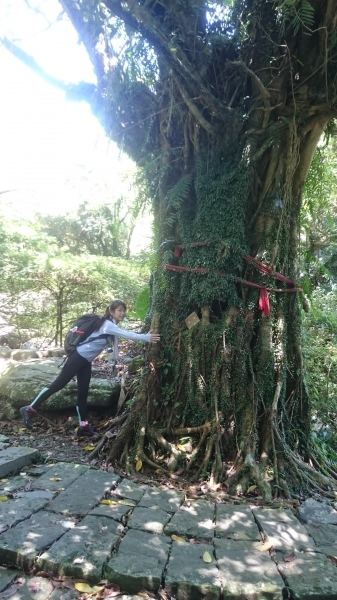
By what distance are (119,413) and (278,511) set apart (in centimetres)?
241

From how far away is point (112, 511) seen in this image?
9.52ft

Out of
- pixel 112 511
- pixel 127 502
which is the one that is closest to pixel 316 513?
pixel 127 502

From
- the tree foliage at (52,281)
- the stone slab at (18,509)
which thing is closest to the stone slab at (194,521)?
the stone slab at (18,509)

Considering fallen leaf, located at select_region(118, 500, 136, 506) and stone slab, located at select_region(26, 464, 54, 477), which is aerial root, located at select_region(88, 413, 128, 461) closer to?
stone slab, located at select_region(26, 464, 54, 477)

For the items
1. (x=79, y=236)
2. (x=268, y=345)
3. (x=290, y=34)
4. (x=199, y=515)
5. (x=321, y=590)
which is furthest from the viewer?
(x=79, y=236)

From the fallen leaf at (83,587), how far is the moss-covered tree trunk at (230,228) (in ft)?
5.34

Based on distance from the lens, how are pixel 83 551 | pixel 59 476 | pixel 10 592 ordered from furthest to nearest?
pixel 59 476 < pixel 83 551 < pixel 10 592

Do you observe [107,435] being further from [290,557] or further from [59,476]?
[290,557]

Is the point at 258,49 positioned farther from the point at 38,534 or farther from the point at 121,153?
the point at 38,534

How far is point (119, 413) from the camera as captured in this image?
16.2ft

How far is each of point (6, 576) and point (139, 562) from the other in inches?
30.2

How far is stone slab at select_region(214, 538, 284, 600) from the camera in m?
2.14

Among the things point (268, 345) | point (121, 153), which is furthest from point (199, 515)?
point (121, 153)

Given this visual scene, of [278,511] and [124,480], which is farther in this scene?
[124,480]
